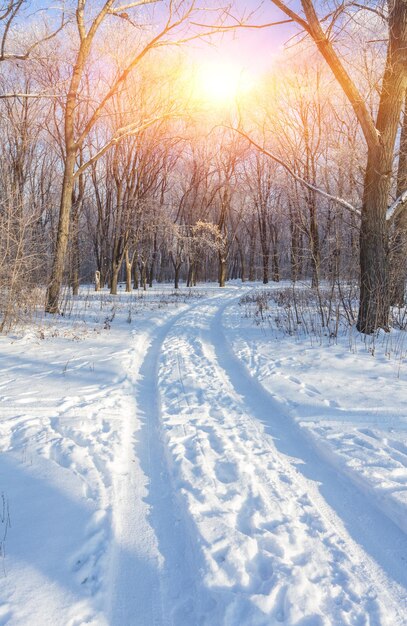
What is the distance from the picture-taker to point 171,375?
5574mm

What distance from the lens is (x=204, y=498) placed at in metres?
2.51

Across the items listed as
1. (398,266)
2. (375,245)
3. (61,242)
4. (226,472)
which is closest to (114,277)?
(61,242)

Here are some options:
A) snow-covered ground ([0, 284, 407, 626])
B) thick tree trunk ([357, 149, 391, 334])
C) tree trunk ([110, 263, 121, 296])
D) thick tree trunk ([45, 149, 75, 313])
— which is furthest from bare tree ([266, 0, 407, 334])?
tree trunk ([110, 263, 121, 296])

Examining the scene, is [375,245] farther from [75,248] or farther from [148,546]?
[75,248]

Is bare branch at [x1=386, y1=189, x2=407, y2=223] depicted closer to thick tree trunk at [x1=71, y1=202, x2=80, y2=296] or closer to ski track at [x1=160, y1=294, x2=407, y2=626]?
ski track at [x1=160, y1=294, x2=407, y2=626]

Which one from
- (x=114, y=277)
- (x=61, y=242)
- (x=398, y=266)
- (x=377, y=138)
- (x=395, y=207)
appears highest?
(x=377, y=138)

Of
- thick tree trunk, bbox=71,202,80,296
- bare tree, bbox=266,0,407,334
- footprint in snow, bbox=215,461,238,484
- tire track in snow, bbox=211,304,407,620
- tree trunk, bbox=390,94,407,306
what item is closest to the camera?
tire track in snow, bbox=211,304,407,620

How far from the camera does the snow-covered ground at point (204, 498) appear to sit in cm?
172

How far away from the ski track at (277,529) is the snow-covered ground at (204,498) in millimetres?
10

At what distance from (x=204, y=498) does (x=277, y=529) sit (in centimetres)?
58

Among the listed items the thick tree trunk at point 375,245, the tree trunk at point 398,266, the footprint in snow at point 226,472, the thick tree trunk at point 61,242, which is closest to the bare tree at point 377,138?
the thick tree trunk at point 375,245

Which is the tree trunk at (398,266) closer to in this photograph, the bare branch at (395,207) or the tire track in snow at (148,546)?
the bare branch at (395,207)

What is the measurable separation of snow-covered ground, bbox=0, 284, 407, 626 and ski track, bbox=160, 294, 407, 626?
0.03 feet

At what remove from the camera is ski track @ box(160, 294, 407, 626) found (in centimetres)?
170
